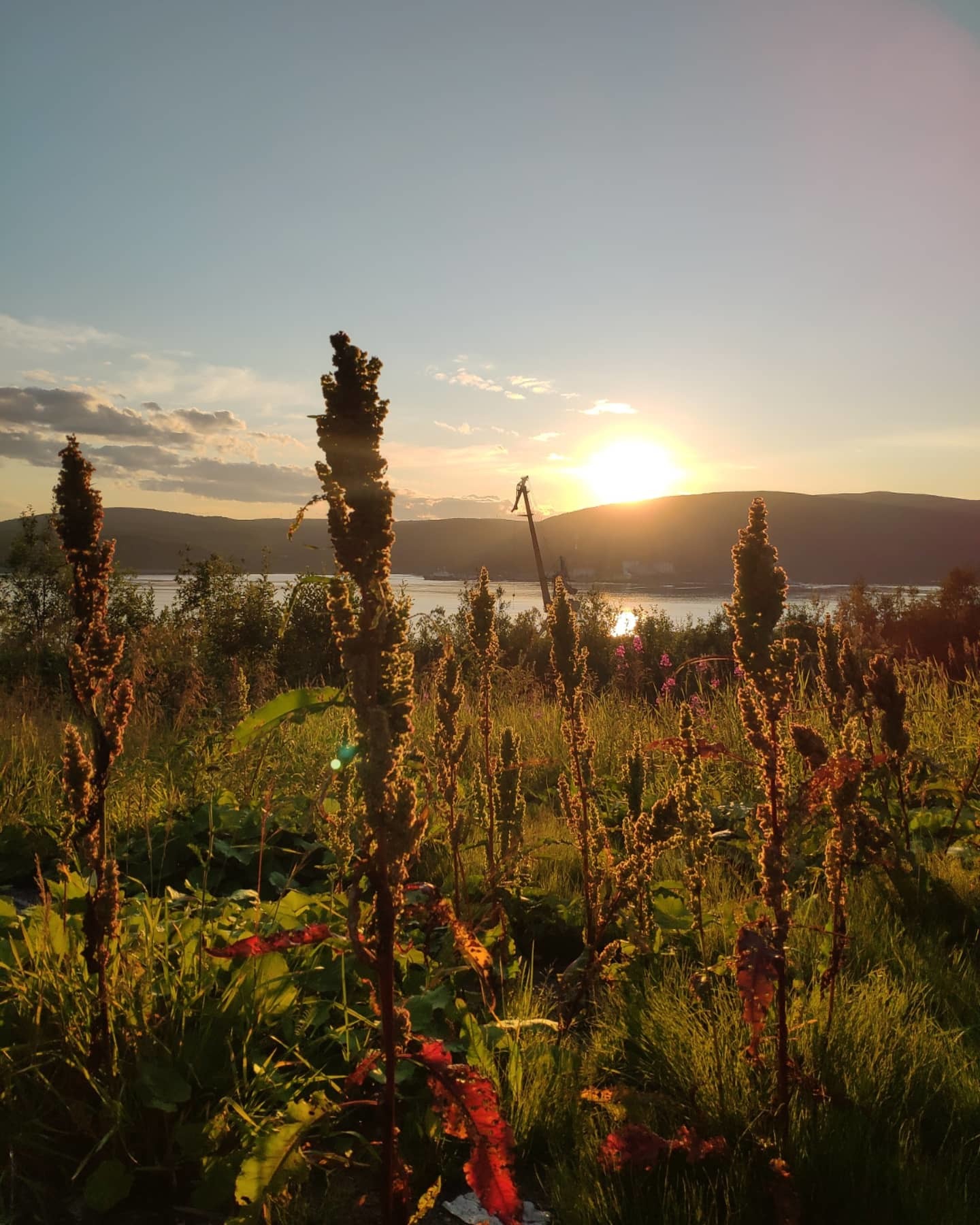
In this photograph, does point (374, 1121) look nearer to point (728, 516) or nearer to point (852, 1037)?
point (852, 1037)

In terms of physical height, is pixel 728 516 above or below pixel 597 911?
above

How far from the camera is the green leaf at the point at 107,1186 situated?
68.7 inches

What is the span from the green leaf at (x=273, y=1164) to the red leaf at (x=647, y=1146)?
72 centimetres

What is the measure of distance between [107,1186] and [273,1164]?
651 mm

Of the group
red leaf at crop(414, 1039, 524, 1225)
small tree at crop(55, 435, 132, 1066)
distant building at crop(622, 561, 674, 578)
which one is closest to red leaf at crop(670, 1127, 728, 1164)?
red leaf at crop(414, 1039, 524, 1225)

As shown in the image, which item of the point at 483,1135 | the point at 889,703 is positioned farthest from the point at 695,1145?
the point at 889,703

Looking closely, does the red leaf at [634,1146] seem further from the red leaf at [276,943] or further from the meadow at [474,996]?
the red leaf at [276,943]

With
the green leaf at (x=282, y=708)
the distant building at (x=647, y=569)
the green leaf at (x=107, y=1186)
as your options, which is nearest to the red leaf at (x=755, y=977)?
the green leaf at (x=282, y=708)

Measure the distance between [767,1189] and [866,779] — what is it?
3.28 meters

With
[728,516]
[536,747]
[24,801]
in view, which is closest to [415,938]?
[24,801]

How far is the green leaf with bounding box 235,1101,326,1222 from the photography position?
4.58 feet

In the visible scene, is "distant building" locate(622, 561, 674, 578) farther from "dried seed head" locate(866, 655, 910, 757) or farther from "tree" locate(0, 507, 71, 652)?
"dried seed head" locate(866, 655, 910, 757)

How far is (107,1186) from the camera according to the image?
69.4 inches

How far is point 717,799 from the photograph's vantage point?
5129 millimetres
